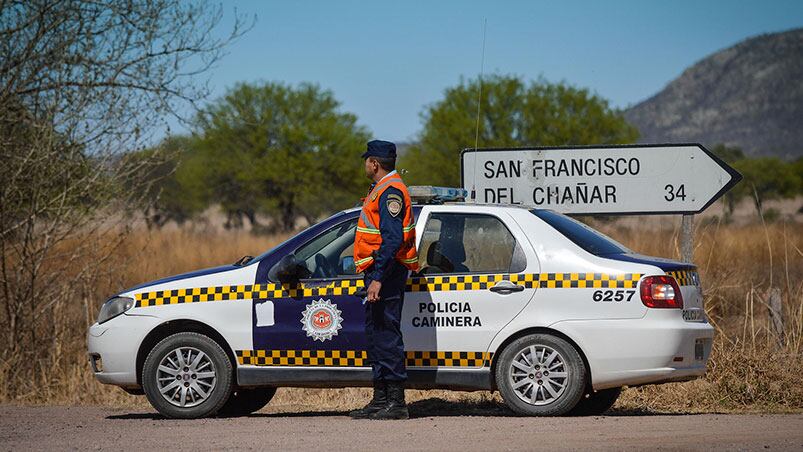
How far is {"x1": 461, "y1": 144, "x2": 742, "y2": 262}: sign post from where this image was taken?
1150 centimetres

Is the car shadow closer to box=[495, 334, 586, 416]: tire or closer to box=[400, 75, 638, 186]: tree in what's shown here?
box=[495, 334, 586, 416]: tire

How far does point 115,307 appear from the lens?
9.70 metres

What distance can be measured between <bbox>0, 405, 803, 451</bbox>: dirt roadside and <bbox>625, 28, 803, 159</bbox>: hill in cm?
10822

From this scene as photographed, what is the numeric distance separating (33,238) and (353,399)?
4794 mm

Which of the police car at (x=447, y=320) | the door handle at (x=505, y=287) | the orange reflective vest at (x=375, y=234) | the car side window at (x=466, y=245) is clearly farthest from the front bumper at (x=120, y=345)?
the door handle at (x=505, y=287)

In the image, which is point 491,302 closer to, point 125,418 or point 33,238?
point 125,418

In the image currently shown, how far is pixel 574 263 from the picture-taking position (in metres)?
8.92

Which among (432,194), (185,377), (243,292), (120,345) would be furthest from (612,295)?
(120,345)

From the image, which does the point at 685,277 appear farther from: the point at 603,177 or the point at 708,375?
the point at 603,177

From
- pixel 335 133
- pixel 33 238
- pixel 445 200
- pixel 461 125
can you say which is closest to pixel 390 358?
pixel 445 200

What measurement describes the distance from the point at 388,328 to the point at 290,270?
85 centimetres

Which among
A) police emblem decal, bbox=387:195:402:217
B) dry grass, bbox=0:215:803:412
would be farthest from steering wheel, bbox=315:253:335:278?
dry grass, bbox=0:215:803:412

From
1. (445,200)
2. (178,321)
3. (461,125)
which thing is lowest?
(178,321)

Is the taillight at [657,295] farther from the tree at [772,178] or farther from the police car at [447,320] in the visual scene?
the tree at [772,178]
